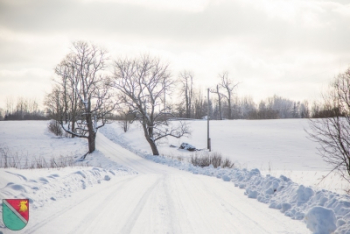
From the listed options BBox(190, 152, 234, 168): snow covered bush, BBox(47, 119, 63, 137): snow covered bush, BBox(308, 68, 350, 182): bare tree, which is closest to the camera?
BBox(308, 68, 350, 182): bare tree

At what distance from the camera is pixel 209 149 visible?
106 feet

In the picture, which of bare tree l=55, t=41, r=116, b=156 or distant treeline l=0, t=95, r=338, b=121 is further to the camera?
distant treeline l=0, t=95, r=338, b=121

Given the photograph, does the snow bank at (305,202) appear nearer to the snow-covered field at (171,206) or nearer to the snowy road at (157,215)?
the snow-covered field at (171,206)

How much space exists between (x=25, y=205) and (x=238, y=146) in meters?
33.0

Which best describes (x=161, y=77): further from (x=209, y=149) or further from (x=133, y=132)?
(x=133, y=132)

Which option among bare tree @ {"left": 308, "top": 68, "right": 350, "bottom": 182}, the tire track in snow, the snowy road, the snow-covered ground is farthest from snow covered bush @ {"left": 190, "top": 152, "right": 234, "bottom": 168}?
the tire track in snow

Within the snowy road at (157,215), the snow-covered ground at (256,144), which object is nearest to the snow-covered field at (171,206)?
the snowy road at (157,215)

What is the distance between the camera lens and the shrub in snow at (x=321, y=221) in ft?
12.8

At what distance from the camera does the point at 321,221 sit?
13.0ft

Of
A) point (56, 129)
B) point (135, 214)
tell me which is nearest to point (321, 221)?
point (135, 214)

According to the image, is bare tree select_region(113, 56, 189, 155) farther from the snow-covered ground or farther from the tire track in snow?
the tire track in snow

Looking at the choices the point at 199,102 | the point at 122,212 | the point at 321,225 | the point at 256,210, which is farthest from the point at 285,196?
the point at 199,102

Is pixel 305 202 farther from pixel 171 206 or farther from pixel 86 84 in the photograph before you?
pixel 86 84

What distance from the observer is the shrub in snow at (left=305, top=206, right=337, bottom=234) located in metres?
3.90
